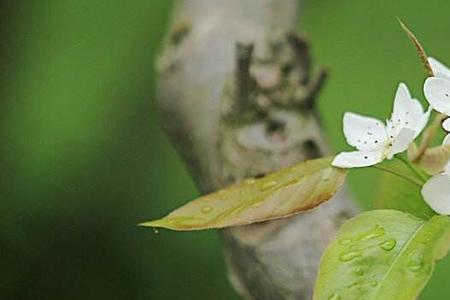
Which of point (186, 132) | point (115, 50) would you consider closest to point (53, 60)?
point (115, 50)

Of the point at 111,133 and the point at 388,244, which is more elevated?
the point at 111,133

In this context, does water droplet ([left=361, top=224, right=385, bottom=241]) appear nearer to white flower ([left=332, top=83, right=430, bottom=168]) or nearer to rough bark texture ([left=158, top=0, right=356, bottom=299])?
white flower ([left=332, top=83, right=430, bottom=168])

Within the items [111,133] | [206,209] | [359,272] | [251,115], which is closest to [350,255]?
[359,272]

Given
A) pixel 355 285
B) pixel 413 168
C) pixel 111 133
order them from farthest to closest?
1. pixel 111 133
2. pixel 413 168
3. pixel 355 285

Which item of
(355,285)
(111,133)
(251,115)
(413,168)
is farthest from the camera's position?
(111,133)

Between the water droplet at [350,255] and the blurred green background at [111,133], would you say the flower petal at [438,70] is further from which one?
the blurred green background at [111,133]

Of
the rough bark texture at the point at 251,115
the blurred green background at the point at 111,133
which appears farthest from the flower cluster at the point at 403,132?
the blurred green background at the point at 111,133

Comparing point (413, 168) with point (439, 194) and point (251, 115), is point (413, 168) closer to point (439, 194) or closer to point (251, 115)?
point (439, 194)

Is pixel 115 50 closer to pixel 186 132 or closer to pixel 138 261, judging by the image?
pixel 138 261

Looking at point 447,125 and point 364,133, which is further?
point 364,133
